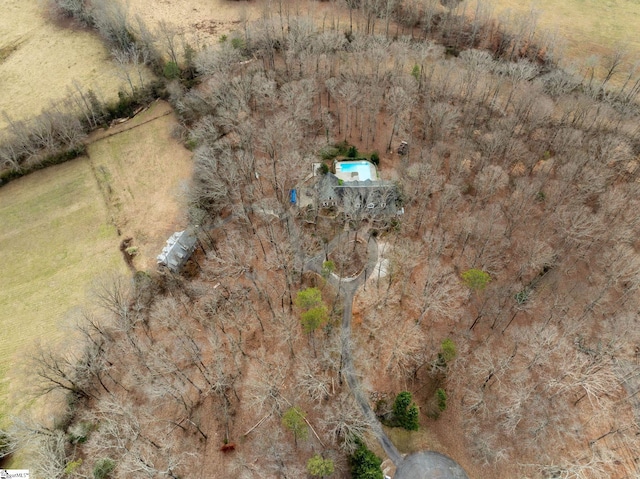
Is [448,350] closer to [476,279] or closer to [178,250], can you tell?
[476,279]

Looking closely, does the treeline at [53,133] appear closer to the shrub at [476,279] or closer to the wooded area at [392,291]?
the wooded area at [392,291]

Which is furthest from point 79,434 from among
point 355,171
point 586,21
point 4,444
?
point 586,21

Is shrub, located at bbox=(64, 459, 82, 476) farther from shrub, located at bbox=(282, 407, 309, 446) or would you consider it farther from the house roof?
the house roof

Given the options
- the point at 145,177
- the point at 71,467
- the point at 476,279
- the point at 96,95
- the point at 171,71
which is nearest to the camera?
the point at 71,467

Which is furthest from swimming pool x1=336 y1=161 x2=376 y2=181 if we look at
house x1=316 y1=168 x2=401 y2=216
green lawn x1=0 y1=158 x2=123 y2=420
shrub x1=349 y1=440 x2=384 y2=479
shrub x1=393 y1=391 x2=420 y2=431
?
shrub x1=349 y1=440 x2=384 y2=479

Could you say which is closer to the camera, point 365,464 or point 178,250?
point 365,464

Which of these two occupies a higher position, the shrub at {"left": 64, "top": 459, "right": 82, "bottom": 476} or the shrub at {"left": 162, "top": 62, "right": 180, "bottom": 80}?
the shrub at {"left": 162, "top": 62, "right": 180, "bottom": 80}

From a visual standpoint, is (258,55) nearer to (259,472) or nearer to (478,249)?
(478,249)
